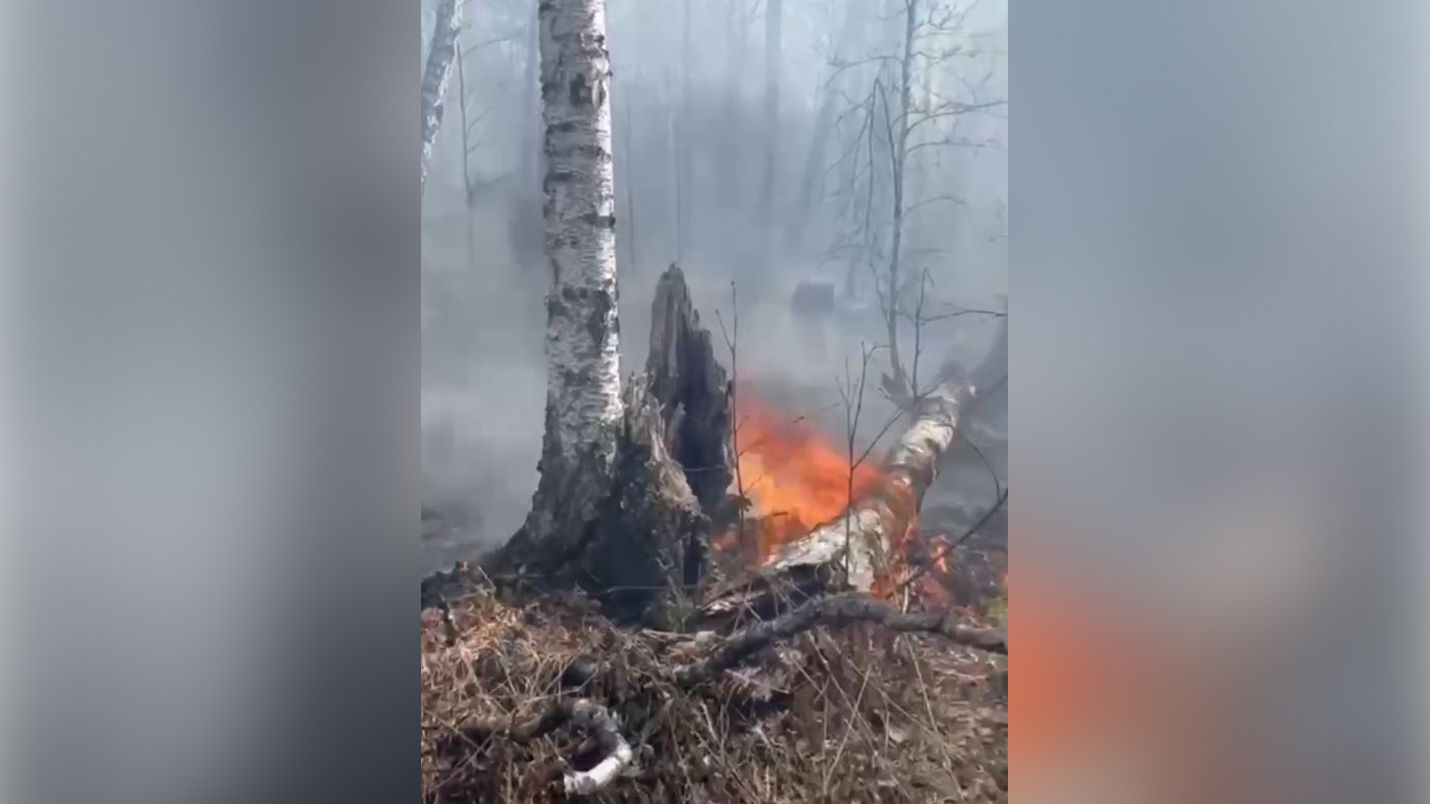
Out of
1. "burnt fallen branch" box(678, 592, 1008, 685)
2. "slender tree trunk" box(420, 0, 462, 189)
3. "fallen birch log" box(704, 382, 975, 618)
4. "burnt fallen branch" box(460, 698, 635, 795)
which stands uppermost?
"slender tree trunk" box(420, 0, 462, 189)

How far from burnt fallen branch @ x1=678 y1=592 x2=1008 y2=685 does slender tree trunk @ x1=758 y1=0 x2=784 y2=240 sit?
53 centimetres

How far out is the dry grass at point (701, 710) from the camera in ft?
4.70

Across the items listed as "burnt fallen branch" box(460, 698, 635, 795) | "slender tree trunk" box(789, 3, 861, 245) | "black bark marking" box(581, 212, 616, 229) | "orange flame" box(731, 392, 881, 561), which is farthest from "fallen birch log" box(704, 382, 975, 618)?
"black bark marking" box(581, 212, 616, 229)

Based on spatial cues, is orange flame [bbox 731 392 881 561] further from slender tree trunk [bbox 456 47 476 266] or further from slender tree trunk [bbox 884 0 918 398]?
slender tree trunk [bbox 456 47 476 266]

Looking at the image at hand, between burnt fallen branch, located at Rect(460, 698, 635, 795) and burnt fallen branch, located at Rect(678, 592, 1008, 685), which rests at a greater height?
burnt fallen branch, located at Rect(678, 592, 1008, 685)

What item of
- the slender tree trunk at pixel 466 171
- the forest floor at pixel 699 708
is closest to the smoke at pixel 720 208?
the slender tree trunk at pixel 466 171

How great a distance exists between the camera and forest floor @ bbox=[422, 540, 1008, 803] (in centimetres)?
143

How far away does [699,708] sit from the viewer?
1450 mm

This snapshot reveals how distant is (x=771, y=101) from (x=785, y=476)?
1.84ft

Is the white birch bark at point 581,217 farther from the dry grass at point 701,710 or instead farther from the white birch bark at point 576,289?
the dry grass at point 701,710
